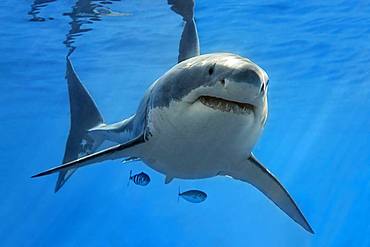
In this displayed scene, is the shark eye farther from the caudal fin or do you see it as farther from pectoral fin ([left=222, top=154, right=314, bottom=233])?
the caudal fin

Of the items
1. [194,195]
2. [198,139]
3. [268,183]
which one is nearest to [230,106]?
[198,139]

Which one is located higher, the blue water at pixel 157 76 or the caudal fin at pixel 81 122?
the caudal fin at pixel 81 122

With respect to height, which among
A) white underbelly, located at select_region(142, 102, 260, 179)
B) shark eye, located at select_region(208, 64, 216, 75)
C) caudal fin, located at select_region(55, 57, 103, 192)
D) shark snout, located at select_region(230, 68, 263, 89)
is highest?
shark snout, located at select_region(230, 68, 263, 89)

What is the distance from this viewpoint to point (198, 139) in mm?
4215

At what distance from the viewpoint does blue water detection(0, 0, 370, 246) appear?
14.6 m

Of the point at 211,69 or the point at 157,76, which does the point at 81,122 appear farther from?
the point at 157,76

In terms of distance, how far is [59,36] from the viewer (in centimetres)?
1548

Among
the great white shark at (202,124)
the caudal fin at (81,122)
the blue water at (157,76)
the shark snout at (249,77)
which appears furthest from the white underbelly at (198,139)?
the blue water at (157,76)

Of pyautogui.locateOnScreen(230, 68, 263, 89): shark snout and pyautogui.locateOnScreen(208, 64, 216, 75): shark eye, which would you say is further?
pyautogui.locateOnScreen(208, 64, 216, 75): shark eye

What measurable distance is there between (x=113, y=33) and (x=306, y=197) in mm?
34910

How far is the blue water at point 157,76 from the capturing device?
14586 mm

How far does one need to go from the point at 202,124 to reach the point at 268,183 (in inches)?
88.7

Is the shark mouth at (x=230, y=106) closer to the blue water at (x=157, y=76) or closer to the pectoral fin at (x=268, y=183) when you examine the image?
the pectoral fin at (x=268, y=183)

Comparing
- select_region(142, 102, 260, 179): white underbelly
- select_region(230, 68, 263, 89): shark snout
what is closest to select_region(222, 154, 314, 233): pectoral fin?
select_region(142, 102, 260, 179): white underbelly
